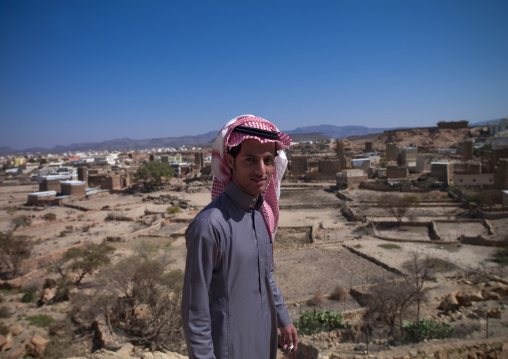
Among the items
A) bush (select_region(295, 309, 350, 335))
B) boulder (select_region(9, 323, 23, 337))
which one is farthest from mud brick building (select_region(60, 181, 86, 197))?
bush (select_region(295, 309, 350, 335))

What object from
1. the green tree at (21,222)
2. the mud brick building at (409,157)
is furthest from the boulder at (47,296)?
the mud brick building at (409,157)

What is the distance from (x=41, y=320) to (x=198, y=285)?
31.0 ft

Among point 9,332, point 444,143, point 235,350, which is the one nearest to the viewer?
point 235,350

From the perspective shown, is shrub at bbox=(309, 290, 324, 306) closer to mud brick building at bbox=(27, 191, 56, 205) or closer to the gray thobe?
the gray thobe

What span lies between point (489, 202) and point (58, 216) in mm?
26871

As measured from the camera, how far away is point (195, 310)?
1.34 metres

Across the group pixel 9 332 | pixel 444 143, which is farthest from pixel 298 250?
pixel 444 143

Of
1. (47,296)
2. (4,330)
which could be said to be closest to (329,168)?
(47,296)

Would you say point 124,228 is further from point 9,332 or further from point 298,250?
point 9,332

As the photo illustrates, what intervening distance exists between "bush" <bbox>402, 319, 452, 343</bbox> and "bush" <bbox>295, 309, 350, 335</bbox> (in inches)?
53.0

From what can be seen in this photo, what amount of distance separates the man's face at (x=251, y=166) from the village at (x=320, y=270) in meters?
3.71

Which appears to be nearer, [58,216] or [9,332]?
[9,332]

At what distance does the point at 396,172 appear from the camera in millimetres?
28547

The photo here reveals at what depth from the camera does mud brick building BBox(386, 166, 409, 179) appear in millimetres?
27922
